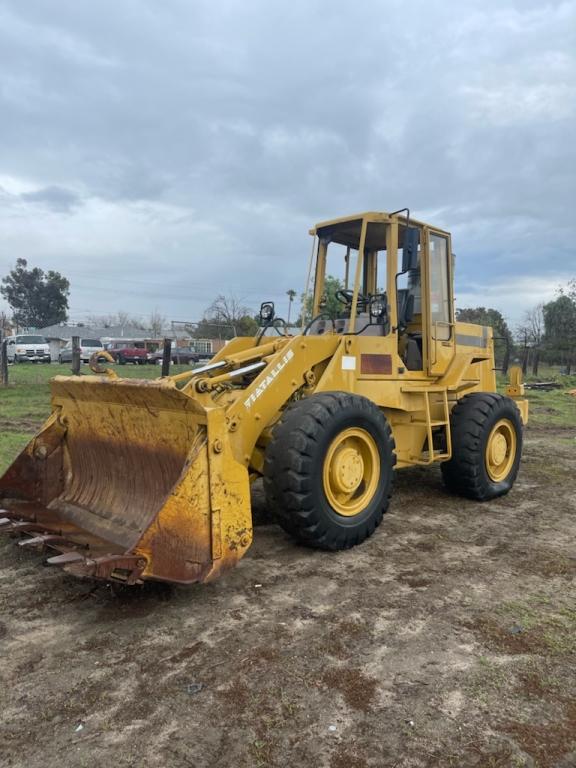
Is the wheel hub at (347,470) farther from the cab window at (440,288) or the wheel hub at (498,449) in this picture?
the wheel hub at (498,449)

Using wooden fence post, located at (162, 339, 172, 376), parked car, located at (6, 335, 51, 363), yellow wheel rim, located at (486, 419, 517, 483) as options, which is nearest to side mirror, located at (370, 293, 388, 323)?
yellow wheel rim, located at (486, 419, 517, 483)

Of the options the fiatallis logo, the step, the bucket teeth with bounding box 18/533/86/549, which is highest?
A: the fiatallis logo

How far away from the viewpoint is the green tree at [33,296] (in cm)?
6669

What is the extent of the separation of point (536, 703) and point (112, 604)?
2.44m

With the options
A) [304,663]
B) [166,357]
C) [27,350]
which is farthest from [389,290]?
[27,350]

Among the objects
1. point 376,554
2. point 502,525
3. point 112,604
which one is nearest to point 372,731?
point 112,604

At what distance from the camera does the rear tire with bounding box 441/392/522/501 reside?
6.11 meters

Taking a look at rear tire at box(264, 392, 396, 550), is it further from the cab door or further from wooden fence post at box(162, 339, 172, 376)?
wooden fence post at box(162, 339, 172, 376)

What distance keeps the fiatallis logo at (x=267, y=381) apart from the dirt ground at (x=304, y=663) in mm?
1187

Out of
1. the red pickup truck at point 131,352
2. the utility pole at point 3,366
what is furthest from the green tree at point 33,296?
the utility pole at point 3,366

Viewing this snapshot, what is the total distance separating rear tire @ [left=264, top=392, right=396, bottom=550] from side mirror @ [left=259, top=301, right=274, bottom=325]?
1.76 metres

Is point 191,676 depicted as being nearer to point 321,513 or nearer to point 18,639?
point 18,639

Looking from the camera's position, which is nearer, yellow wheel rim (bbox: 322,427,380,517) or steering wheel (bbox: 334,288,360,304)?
yellow wheel rim (bbox: 322,427,380,517)

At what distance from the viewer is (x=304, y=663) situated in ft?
9.95
